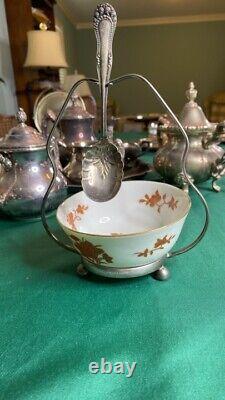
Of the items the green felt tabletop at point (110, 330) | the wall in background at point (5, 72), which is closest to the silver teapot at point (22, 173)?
the green felt tabletop at point (110, 330)

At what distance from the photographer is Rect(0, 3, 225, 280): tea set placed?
35 cm

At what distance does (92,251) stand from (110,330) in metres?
0.09

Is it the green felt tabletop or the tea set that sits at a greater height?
the tea set

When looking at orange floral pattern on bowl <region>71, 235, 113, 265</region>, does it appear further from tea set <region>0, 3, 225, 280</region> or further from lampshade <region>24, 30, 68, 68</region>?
lampshade <region>24, 30, 68, 68</region>

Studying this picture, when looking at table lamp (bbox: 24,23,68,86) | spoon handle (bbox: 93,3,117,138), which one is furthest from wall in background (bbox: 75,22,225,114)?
spoon handle (bbox: 93,3,117,138)

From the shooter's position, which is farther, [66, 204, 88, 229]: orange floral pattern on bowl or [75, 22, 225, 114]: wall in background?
[75, 22, 225, 114]: wall in background

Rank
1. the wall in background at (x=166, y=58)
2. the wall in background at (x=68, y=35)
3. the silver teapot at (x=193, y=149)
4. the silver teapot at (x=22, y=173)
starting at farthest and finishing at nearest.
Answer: the wall in background at (x=166, y=58), the wall in background at (x=68, y=35), the silver teapot at (x=193, y=149), the silver teapot at (x=22, y=173)

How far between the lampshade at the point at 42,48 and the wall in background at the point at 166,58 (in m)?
2.89

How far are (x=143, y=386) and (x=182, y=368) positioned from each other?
40mm

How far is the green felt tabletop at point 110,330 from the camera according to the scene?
271 mm

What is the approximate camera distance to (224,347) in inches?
11.9

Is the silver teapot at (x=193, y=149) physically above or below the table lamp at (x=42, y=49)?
below

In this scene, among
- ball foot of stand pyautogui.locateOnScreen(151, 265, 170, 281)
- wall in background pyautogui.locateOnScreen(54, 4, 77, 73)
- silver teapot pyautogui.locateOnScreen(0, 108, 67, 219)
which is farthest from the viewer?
wall in background pyautogui.locateOnScreen(54, 4, 77, 73)

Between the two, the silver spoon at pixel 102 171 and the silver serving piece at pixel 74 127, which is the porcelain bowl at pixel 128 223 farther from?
the silver serving piece at pixel 74 127
